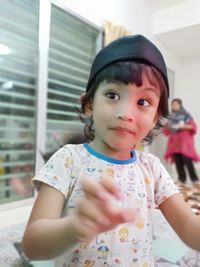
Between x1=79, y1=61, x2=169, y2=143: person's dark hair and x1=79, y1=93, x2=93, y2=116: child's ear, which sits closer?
x1=79, y1=61, x2=169, y2=143: person's dark hair

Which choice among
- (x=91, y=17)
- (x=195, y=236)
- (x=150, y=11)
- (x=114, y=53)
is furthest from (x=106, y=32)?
(x=195, y=236)

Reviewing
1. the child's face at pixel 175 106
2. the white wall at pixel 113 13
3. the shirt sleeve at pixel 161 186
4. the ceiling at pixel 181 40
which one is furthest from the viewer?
the child's face at pixel 175 106

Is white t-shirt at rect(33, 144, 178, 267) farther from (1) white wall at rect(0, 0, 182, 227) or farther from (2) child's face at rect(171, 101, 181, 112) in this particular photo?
(2) child's face at rect(171, 101, 181, 112)

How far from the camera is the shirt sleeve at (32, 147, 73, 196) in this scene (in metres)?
0.48

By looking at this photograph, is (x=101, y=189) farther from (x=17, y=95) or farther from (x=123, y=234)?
(x=17, y=95)

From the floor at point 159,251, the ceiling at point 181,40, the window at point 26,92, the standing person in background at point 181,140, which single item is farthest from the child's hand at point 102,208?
the ceiling at point 181,40

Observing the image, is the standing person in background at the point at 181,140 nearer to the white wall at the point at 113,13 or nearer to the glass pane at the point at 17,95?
the white wall at the point at 113,13

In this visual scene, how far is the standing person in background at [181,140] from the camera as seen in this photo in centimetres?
356

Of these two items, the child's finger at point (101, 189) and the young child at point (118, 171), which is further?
the young child at point (118, 171)

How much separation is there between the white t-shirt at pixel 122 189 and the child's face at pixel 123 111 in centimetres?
6

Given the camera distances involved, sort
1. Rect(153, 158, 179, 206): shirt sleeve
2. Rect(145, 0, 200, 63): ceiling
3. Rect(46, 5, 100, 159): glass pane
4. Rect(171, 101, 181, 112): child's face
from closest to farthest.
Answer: Rect(153, 158, 179, 206): shirt sleeve → Rect(46, 5, 100, 159): glass pane → Rect(145, 0, 200, 63): ceiling → Rect(171, 101, 181, 112): child's face

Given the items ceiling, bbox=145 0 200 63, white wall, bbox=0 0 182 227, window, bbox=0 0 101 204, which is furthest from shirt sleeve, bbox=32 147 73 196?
ceiling, bbox=145 0 200 63

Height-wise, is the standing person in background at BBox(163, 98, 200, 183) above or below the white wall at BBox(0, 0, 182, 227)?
below

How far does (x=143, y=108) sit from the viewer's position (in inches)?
20.5
